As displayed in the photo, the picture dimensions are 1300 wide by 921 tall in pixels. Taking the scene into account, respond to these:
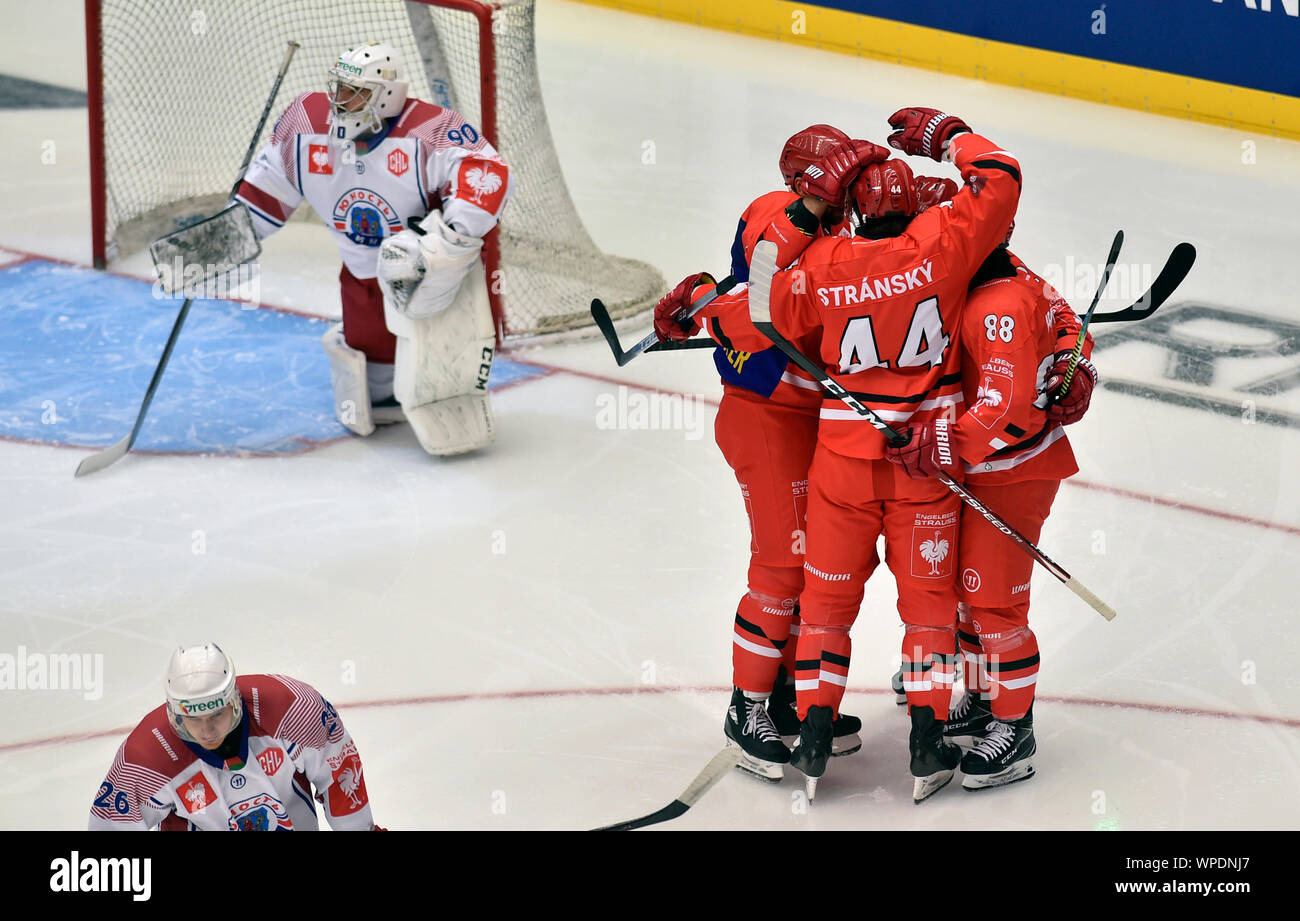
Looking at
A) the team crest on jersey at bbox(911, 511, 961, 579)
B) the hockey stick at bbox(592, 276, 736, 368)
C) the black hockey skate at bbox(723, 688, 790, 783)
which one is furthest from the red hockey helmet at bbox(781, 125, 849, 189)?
the black hockey skate at bbox(723, 688, 790, 783)

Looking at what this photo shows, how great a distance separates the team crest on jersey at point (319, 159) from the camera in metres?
5.66

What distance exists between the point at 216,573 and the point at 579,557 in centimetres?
102

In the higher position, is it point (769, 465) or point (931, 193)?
point (931, 193)

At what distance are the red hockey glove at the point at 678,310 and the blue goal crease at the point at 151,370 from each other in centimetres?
231

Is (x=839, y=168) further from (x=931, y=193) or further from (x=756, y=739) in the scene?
(x=756, y=739)

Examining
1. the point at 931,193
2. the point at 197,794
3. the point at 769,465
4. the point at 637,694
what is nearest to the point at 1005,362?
the point at 931,193

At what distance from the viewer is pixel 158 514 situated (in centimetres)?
545

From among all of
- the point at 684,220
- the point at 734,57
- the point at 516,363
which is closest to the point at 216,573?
the point at 516,363

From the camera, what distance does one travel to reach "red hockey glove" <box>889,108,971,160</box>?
373cm

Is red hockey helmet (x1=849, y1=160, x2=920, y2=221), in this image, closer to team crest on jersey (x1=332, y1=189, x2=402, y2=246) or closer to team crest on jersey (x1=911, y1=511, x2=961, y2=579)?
team crest on jersey (x1=911, y1=511, x2=961, y2=579)

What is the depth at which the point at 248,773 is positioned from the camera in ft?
10.5

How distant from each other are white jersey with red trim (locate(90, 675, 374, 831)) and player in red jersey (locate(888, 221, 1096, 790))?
1.27m

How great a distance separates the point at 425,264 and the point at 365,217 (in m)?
0.30

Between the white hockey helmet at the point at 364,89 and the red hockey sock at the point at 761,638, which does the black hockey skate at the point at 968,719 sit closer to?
the red hockey sock at the point at 761,638
